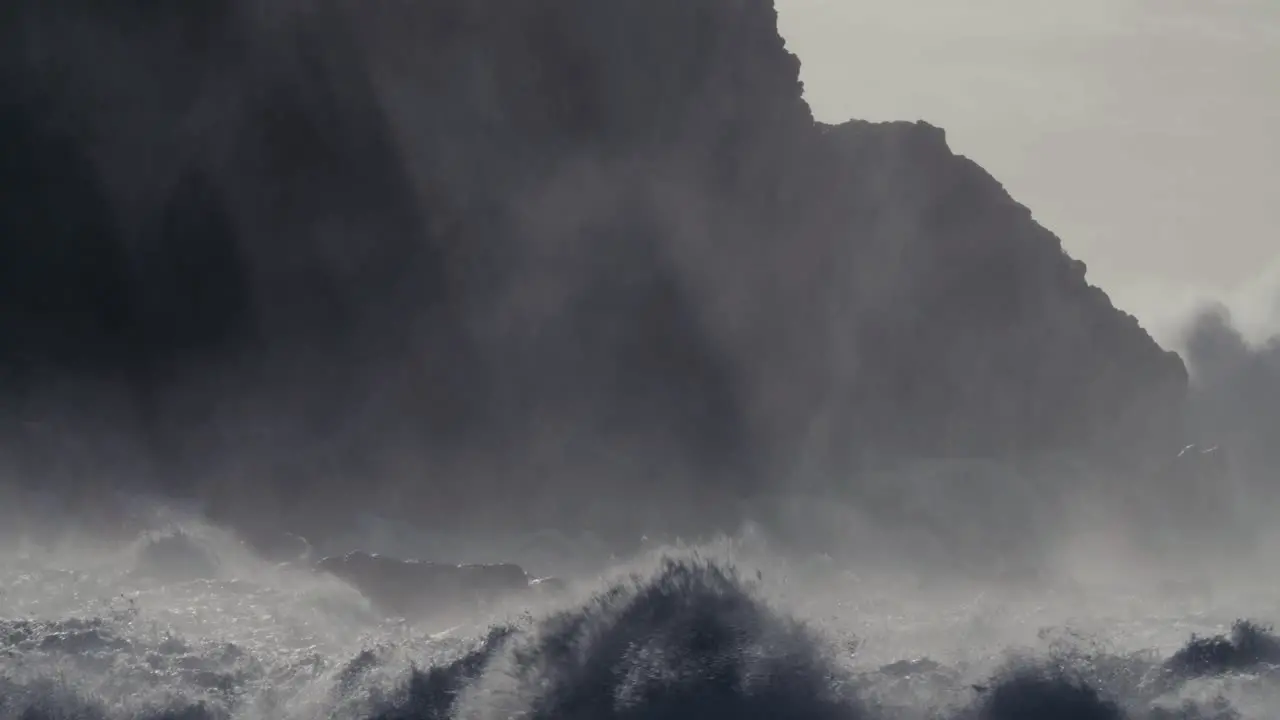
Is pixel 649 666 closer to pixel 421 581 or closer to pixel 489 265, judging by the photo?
pixel 421 581

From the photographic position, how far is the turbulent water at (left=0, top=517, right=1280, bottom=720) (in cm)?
2298

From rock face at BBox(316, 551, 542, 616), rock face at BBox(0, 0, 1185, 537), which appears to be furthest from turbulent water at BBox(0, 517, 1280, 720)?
rock face at BBox(0, 0, 1185, 537)

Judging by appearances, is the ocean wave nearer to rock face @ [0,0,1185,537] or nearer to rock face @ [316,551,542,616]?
rock face @ [316,551,542,616]

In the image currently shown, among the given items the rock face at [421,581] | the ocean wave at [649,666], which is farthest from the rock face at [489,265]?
the ocean wave at [649,666]

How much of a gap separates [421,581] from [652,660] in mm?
10411

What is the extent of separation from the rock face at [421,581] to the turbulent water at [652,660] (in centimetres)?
356

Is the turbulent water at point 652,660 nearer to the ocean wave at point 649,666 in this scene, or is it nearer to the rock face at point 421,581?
the ocean wave at point 649,666

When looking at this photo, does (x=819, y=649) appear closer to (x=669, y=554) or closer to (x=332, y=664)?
Result: (x=669, y=554)

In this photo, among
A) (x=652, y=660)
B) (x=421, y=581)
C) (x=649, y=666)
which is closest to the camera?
(x=649, y=666)

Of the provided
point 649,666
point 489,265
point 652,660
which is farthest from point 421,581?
point 649,666

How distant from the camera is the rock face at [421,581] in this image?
32000mm

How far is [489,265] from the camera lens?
38.8 m

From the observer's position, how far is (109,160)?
36.8 meters

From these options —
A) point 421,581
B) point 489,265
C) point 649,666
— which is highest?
point 489,265
